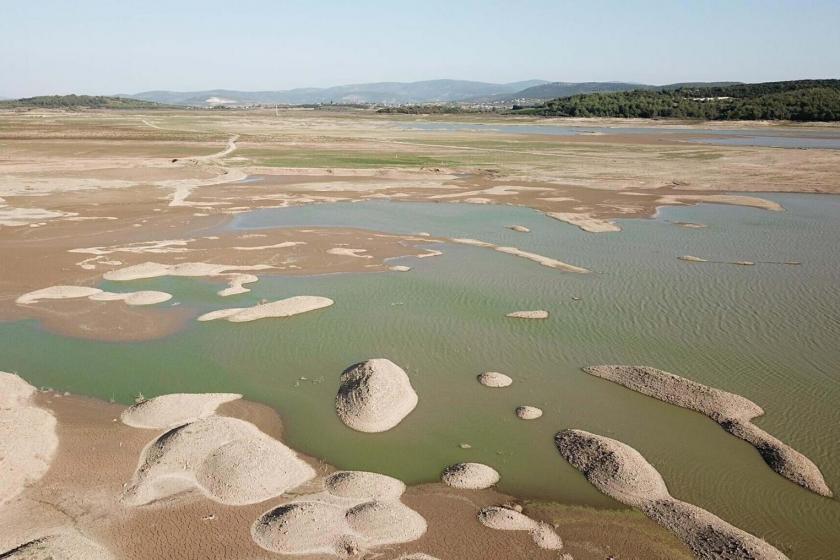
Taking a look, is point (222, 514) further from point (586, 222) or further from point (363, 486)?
point (586, 222)

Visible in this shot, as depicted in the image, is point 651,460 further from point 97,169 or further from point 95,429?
point 97,169

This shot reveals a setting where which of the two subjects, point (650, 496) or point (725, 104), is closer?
point (650, 496)

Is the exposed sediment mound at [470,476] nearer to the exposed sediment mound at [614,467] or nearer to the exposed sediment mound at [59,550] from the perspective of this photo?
the exposed sediment mound at [614,467]

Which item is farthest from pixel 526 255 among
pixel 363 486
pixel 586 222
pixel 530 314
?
pixel 363 486

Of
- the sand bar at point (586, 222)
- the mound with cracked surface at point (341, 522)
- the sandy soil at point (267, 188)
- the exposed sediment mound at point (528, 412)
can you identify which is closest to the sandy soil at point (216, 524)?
the mound with cracked surface at point (341, 522)

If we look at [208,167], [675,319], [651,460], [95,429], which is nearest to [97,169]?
[208,167]

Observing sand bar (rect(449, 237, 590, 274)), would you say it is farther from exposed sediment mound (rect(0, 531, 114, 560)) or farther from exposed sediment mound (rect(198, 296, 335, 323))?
exposed sediment mound (rect(0, 531, 114, 560))

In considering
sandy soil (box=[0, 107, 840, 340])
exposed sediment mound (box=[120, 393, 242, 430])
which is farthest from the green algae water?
sandy soil (box=[0, 107, 840, 340])
